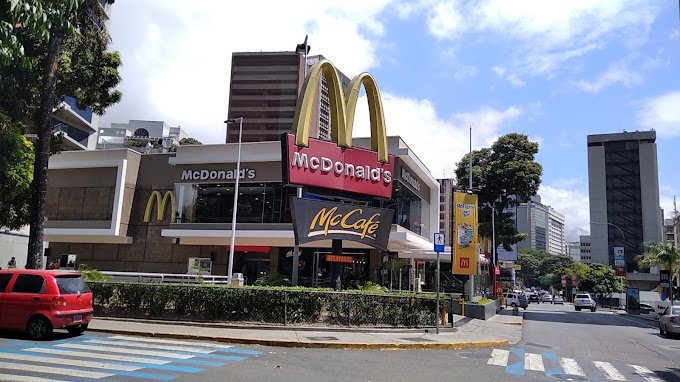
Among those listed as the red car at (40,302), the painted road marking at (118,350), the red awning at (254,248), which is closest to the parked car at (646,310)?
the red awning at (254,248)

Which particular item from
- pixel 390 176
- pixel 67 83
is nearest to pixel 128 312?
pixel 67 83

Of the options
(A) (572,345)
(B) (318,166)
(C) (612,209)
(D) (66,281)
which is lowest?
(A) (572,345)

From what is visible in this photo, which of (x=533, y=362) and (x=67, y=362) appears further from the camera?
(x=533, y=362)

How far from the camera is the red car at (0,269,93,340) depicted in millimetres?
12102

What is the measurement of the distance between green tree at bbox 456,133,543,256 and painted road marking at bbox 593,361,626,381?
94.4ft

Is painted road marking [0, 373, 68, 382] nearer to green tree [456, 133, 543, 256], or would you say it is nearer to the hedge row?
the hedge row

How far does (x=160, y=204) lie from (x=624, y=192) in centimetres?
11325

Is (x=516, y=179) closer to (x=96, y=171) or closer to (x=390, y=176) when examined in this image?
(x=390, y=176)

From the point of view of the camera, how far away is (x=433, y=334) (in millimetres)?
16375

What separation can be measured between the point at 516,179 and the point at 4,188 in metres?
35.0

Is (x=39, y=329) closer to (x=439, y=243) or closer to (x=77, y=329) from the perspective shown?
(x=77, y=329)

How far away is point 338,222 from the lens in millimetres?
18969

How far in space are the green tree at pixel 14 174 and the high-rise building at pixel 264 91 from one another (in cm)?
8288

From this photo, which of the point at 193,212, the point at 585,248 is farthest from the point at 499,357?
the point at 585,248
